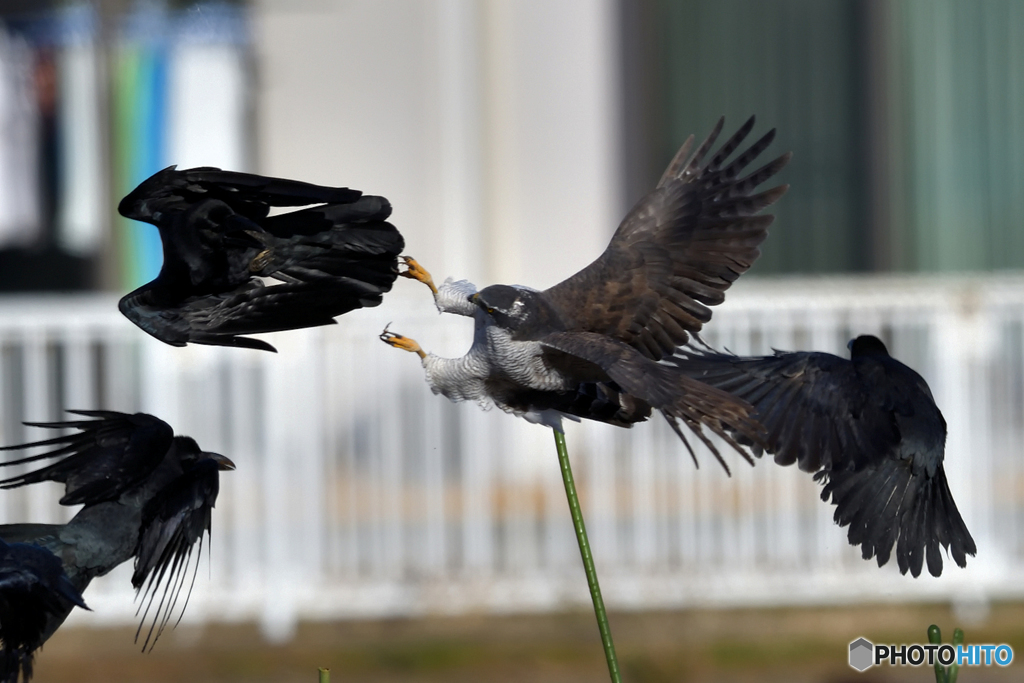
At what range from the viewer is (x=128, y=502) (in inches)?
57.7

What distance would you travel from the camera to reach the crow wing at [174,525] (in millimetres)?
1447

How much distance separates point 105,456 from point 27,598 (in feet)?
0.64

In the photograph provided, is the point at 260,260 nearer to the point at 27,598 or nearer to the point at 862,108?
the point at 27,598

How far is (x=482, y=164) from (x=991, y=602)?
114 inches

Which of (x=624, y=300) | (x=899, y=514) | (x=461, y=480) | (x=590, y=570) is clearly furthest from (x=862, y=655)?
(x=461, y=480)

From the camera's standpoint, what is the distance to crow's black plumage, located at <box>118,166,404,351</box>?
1.43 m

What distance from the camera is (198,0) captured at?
587 cm

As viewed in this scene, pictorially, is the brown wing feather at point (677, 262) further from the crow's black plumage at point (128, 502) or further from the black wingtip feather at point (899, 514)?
the crow's black plumage at point (128, 502)

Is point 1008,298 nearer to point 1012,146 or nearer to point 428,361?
point 1012,146

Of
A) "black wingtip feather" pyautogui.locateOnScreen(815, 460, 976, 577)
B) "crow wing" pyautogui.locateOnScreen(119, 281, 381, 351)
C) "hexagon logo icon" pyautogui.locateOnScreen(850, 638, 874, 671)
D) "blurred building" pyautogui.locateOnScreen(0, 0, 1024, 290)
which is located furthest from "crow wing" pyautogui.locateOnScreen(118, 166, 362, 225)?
"blurred building" pyautogui.locateOnScreen(0, 0, 1024, 290)

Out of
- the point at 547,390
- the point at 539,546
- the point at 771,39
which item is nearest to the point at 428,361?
the point at 547,390

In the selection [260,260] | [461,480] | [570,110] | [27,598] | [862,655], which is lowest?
[862,655]

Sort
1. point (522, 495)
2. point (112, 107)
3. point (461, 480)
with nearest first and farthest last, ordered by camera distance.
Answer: point (461, 480) → point (522, 495) → point (112, 107)

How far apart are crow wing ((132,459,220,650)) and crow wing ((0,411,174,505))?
43 millimetres
